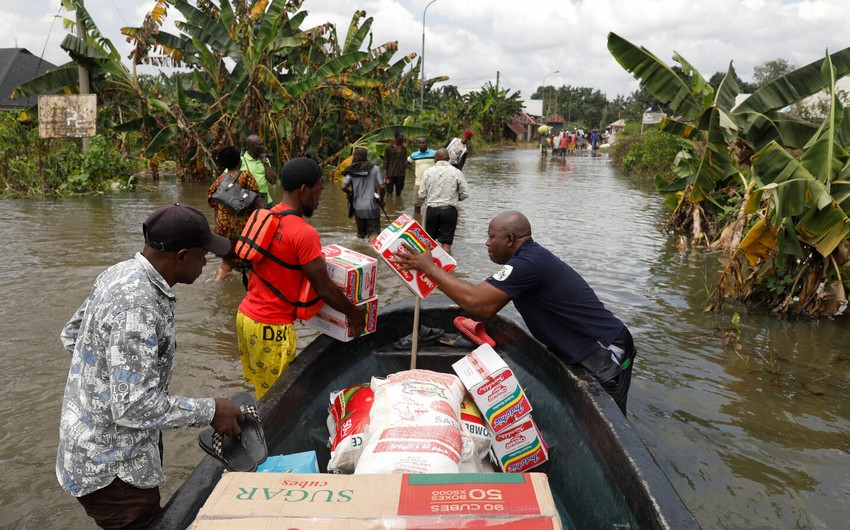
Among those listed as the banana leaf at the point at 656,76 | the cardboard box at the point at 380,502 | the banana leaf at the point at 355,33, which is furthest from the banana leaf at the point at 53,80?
the cardboard box at the point at 380,502

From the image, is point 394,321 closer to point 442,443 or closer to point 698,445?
point 442,443

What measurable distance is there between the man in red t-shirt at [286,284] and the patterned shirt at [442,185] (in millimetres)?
5309

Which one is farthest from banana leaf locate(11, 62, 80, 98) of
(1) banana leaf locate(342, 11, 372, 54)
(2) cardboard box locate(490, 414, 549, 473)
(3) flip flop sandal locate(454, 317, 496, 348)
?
(2) cardboard box locate(490, 414, 549, 473)

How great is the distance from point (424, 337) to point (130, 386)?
Result: 107 inches

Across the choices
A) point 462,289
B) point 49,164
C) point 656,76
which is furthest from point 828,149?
point 49,164

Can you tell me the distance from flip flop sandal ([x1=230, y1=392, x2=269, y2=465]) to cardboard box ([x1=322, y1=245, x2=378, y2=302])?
1.04m

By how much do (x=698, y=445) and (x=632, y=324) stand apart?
2564 millimetres

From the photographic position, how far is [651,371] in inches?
224

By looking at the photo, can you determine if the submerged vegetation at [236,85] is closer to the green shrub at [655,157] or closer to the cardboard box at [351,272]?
the green shrub at [655,157]

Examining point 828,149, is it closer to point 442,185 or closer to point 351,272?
point 442,185

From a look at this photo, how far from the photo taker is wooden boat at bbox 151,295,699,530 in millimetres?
A: 2199

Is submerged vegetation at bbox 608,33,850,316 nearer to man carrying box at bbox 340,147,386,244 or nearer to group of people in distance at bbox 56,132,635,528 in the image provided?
group of people in distance at bbox 56,132,635,528

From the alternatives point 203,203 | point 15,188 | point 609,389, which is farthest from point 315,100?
point 609,389

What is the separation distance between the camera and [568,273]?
11.2 ft
